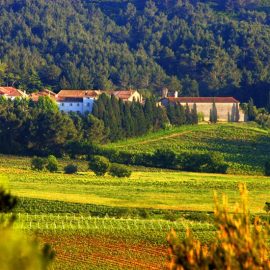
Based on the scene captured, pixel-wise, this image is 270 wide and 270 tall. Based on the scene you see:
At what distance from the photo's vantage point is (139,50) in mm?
160500

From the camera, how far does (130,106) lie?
92.8 meters

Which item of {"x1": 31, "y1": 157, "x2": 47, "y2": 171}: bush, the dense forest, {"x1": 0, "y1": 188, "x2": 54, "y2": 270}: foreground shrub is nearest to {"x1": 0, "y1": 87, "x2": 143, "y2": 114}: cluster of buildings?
the dense forest

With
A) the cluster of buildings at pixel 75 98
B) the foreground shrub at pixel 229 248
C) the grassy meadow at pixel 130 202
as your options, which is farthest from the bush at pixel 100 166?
the foreground shrub at pixel 229 248

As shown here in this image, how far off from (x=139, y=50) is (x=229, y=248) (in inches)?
5824

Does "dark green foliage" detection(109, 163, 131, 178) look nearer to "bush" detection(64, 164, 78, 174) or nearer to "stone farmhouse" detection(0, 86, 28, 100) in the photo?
"bush" detection(64, 164, 78, 174)

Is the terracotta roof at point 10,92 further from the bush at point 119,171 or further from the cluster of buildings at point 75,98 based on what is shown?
the bush at point 119,171

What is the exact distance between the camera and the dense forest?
126 m

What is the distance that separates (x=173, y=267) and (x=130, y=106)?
259 ft

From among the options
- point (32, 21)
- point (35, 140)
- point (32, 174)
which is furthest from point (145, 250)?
point (32, 21)

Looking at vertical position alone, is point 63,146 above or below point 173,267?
below

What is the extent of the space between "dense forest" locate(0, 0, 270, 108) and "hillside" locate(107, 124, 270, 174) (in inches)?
730

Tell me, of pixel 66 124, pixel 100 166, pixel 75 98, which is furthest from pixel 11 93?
pixel 100 166

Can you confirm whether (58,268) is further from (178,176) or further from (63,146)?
(63,146)

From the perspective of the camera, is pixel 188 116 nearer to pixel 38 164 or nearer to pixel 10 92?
pixel 10 92
